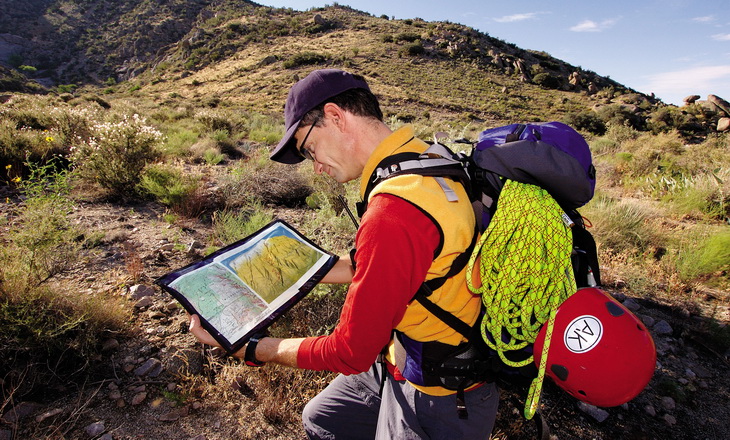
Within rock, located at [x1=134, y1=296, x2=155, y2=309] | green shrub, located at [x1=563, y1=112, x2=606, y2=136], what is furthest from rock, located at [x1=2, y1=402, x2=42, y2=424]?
green shrub, located at [x1=563, y1=112, x2=606, y2=136]

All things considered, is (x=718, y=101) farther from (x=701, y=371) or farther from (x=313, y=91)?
(x=313, y=91)

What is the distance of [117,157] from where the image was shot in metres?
5.18

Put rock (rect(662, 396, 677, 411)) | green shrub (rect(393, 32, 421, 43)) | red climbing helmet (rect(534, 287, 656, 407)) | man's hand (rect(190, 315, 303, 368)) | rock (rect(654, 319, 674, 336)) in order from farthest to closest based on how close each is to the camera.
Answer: green shrub (rect(393, 32, 421, 43)), rock (rect(654, 319, 674, 336)), rock (rect(662, 396, 677, 411)), man's hand (rect(190, 315, 303, 368)), red climbing helmet (rect(534, 287, 656, 407))

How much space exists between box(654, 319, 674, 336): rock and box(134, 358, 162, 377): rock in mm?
4227

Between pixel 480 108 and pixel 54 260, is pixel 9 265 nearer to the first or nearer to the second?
pixel 54 260

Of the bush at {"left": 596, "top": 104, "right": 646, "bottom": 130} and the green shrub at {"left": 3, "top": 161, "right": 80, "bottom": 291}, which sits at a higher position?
the bush at {"left": 596, "top": 104, "right": 646, "bottom": 130}

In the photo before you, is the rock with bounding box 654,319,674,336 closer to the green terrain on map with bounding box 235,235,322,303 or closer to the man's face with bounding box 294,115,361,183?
the green terrain on map with bounding box 235,235,322,303

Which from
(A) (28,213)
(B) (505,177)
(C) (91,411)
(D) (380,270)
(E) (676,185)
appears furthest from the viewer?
(E) (676,185)

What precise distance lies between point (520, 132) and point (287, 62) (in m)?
37.2

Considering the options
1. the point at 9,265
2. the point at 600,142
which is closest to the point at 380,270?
the point at 9,265

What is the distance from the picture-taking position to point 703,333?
3.00 metres

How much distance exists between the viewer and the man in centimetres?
109

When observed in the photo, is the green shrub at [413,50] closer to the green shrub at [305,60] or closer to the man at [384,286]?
the green shrub at [305,60]

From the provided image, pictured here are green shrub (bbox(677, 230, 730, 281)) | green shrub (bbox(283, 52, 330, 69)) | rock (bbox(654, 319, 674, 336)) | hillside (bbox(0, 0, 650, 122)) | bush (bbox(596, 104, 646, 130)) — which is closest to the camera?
rock (bbox(654, 319, 674, 336))
